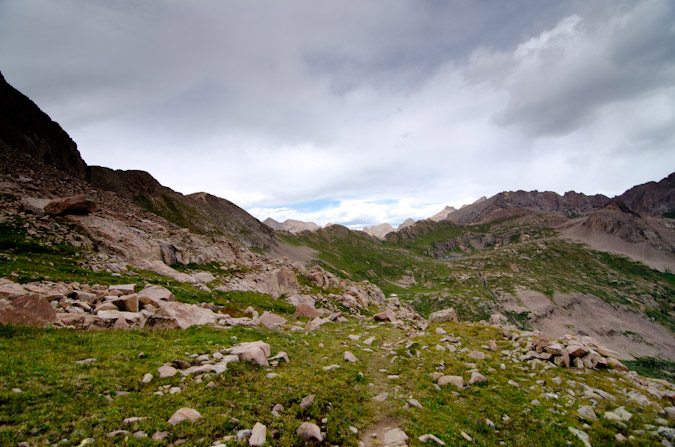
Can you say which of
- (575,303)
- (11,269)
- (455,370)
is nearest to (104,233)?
(11,269)

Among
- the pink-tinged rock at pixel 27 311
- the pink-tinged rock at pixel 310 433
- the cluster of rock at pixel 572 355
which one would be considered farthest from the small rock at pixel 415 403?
the pink-tinged rock at pixel 27 311

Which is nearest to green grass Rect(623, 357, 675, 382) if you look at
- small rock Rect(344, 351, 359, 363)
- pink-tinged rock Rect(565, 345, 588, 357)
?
pink-tinged rock Rect(565, 345, 588, 357)

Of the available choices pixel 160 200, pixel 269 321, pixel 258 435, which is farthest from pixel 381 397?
pixel 160 200

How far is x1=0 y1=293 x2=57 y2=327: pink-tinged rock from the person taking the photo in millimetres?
13469

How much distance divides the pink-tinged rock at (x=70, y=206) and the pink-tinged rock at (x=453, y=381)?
157ft

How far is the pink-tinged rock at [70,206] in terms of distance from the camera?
33938 mm

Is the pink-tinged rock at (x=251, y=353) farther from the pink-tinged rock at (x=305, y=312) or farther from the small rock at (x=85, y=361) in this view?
the pink-tinged rock at (x=305, y=312)

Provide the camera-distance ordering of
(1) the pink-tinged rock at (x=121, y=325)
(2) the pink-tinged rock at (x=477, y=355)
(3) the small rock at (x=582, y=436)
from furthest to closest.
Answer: (2) the pink-tinged rock at (x=477, y=355), (1) the pink-tinged rock at (x=121, y=325), (3) the small rock at (x=582, y=436)

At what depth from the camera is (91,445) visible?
6809mm

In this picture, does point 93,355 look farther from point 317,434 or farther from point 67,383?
point 317,434

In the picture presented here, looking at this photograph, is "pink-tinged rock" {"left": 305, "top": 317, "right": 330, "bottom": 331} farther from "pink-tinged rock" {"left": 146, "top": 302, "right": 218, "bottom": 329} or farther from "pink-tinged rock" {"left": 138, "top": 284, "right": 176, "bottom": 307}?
"pink-tinged rock" {"left": 138, "top": 284, "right": 176, "bottom": 307}

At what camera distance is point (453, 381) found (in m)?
15.1

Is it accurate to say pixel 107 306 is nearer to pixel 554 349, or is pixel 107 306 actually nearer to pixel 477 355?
pixel 477 355

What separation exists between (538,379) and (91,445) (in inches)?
830
